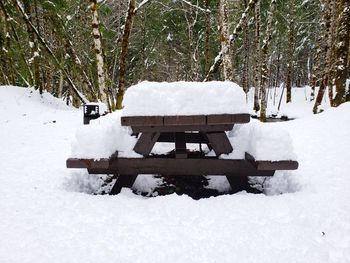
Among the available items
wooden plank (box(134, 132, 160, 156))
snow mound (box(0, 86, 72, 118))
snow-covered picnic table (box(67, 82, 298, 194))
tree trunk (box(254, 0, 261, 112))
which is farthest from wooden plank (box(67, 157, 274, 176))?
tree trunk (box(254, 0, 261, 112))

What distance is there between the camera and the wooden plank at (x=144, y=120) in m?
3.41

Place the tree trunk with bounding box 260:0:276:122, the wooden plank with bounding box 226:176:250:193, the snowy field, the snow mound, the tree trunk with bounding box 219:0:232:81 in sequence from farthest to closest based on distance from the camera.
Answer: the tree trunk with bounding box 260:0:276:122 < the snow mound < the tree trunk with bounding box 219:0:232:81 < the wooden plank with bounding box 226:176:250:193 < the snowy field

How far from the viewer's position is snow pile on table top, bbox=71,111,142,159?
3607mm

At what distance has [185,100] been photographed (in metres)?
3.46

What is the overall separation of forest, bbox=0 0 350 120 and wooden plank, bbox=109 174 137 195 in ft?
19.5

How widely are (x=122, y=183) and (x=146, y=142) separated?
74cm

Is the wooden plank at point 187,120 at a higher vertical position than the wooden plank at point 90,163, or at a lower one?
higher

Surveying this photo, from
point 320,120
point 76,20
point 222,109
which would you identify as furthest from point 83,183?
point 76,20

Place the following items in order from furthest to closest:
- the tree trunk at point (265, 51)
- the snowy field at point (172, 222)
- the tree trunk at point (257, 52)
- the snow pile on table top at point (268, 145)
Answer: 1. the tree trunk at point (257, 52)
2. the tree trunk at point (265, 51)
3. the snow pile on table top at point (268, 145)
4. the snowy field at point (172, 222)

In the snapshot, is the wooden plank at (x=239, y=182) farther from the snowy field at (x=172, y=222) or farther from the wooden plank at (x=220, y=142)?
the wooden plank at (x=220, y=142)

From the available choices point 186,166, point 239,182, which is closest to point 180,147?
point 186,166

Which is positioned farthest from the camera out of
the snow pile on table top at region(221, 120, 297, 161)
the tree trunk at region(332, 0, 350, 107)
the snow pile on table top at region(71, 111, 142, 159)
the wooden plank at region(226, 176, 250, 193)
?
the tree trunk at region(332, 0, 350, 107)

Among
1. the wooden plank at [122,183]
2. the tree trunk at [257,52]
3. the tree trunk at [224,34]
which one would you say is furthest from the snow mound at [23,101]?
the tree trunk at [257,52]

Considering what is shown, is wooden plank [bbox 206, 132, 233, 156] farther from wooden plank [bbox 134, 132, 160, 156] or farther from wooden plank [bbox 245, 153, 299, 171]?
wooden plank [bbox 134, 132, 160, 156]
